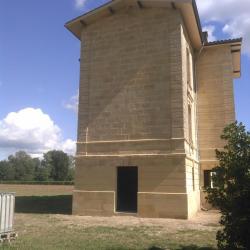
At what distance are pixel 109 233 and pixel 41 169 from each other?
90.2 metres

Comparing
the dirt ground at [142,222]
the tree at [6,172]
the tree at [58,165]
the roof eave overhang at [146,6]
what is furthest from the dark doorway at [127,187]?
the tree at [6,172]

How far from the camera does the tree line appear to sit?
9419cm

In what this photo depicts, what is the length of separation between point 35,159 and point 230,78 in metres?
100

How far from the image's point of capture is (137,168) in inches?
642

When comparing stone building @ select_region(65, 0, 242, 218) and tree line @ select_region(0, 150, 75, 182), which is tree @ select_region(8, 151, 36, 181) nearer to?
tree line @ select_region(0, 150, 75, 182)

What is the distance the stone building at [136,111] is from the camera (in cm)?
1573

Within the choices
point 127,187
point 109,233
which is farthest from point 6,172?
point 109,233

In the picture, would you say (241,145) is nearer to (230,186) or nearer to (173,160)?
(230,186)

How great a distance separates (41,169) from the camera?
98500 mm

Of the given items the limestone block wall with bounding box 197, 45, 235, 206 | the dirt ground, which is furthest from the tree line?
the dirt ground

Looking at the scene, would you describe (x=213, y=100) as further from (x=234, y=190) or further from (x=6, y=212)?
(x=6, y=212)

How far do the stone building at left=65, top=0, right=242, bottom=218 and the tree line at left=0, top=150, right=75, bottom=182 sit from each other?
75149 millimetres

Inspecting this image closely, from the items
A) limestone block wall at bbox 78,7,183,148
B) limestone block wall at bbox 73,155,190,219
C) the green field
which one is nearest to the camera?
the green field

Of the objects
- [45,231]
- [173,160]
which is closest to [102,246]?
[45,231]
